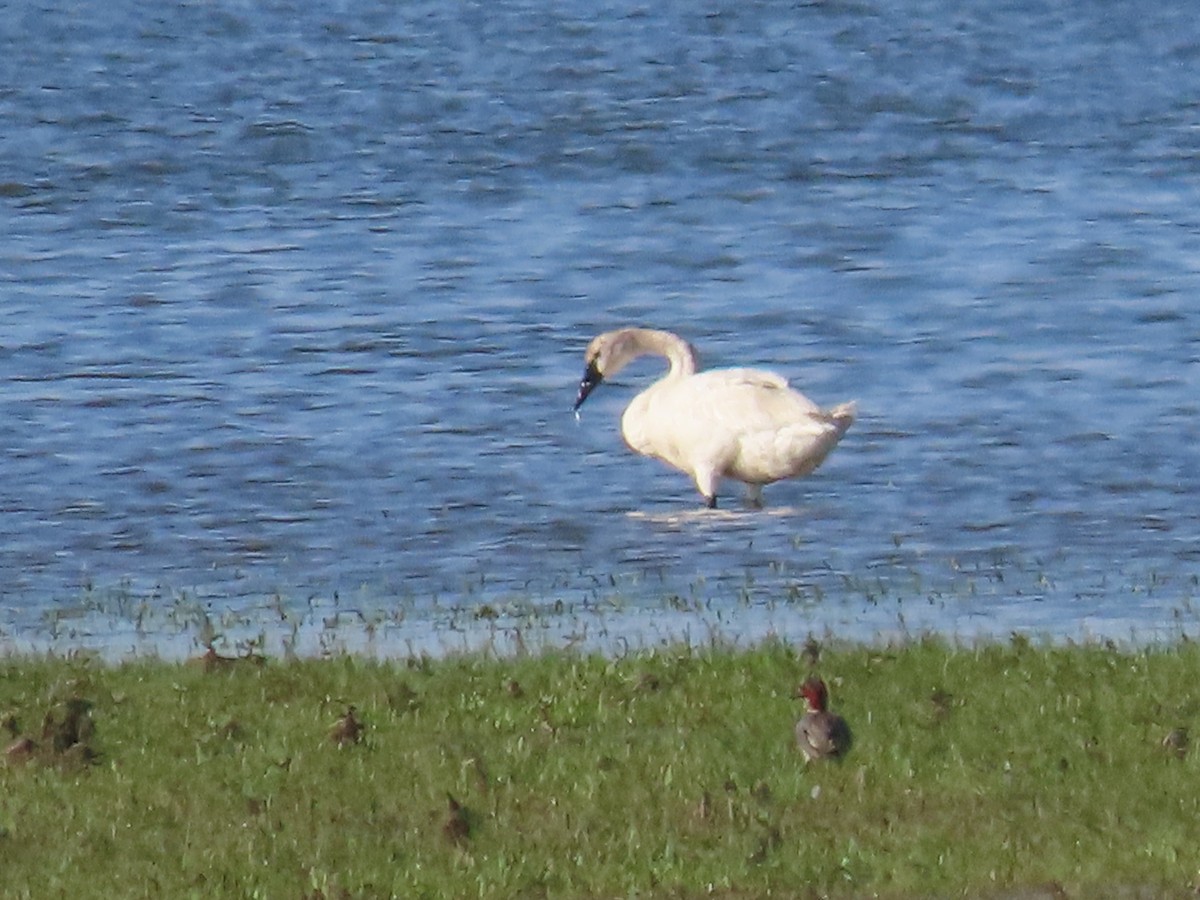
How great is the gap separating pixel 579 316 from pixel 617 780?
1419 cm

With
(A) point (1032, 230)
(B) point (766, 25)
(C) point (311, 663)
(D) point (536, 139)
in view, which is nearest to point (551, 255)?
(A) point (1032, 230)

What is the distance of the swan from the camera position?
52.5ft

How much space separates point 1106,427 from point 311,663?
8385 mm

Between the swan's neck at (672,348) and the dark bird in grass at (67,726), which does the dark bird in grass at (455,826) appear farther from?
the swan's neck at (672,348)

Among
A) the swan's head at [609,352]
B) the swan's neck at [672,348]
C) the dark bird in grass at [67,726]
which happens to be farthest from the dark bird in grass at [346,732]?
the swan's head at [609,352]

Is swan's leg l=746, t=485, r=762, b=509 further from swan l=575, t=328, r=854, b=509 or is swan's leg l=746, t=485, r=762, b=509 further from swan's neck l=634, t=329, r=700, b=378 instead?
swan's neck l=634, t=329, r=700, b=378

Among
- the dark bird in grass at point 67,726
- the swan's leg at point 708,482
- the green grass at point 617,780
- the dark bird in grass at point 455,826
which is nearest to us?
the green grass at point 617,780

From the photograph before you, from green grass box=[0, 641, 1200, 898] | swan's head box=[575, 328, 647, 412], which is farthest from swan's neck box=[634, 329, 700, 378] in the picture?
green grass box=[0, 641, 1200, 898]

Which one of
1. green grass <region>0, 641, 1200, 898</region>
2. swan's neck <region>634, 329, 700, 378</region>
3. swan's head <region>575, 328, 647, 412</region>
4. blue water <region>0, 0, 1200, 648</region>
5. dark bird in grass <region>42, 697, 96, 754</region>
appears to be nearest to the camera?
green grass <region>0, 641, 1200, 898</region>

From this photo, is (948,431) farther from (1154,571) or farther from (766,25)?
(766,25)

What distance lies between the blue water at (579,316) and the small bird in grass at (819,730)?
275 centimetres

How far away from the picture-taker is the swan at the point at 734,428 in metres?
16.0

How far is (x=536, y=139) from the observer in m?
34.7

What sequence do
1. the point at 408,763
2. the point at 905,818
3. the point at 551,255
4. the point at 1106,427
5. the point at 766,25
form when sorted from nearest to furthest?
the point at 905,818, the point at 408,763, the point at 1106,427, the point at 551,255, the point at 766,25
